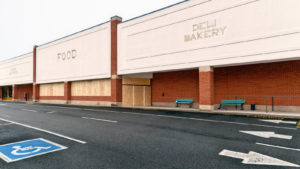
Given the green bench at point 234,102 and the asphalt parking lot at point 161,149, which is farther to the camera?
the green bench at point 234,102

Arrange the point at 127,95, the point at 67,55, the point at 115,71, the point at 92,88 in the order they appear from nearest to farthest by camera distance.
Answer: the point at 115,71 < the point at 127,95 < the point at 92,88 < the point at 67,55

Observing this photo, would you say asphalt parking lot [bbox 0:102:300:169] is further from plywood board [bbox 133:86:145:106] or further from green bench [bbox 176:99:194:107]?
plywood board [bbox 133:86:145:106]

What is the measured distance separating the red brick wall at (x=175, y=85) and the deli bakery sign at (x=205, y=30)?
4.06 metres

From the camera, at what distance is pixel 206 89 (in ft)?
50.7

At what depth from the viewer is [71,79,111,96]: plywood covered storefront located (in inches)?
946

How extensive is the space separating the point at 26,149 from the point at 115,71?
56.9 ft

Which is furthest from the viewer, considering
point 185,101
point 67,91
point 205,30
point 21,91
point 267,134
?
point 21,91

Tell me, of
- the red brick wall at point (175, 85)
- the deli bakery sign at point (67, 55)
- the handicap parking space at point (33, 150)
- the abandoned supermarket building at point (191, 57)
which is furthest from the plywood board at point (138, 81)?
the handicap parking space at point (33, 150)

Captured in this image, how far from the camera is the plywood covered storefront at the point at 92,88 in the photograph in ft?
78.8

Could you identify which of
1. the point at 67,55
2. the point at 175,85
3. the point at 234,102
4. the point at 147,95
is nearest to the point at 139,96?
→ the point at 147,95

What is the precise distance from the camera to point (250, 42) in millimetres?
13828

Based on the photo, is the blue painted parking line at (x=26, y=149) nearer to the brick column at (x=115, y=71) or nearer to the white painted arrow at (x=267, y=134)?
the white painted arrow at (x=267, y=134)

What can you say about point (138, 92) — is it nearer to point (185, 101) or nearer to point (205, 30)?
point (185, 101)

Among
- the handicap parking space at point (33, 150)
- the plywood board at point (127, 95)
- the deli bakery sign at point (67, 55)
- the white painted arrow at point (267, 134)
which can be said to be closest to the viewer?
the handicap parking space at point (33, 150)
